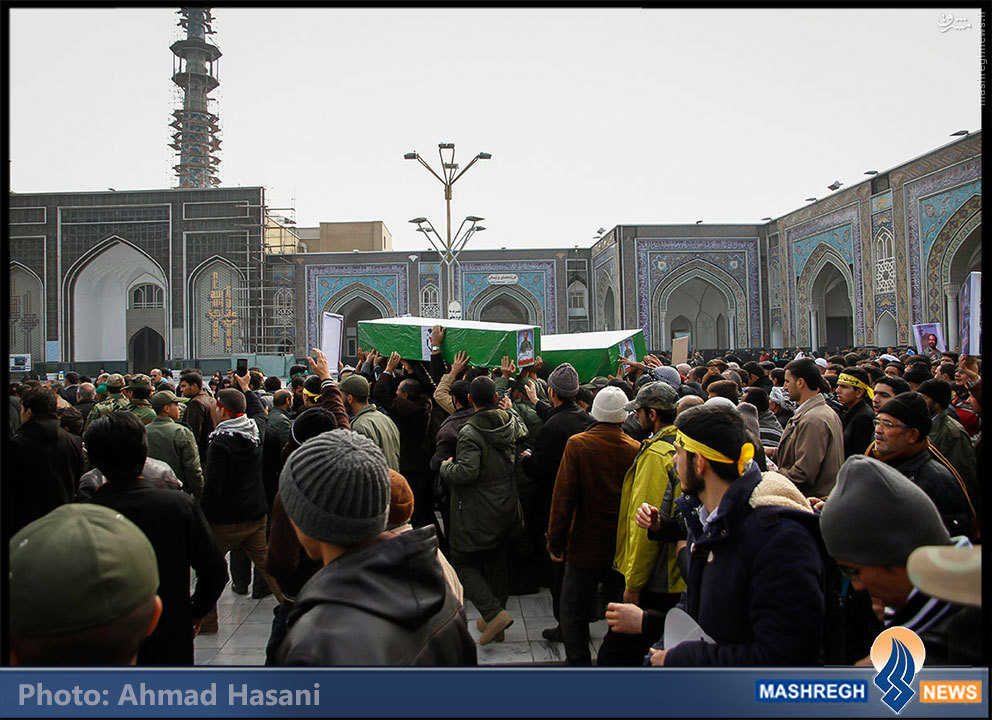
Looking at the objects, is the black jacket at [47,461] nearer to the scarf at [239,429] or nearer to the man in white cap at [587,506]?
the scarf at [239,429]

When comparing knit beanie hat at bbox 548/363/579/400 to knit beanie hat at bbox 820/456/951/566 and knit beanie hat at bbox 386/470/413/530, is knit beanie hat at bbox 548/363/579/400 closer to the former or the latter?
knit beanie hat at bbox 386/470/413/530

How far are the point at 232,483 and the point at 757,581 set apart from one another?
2.96 metres

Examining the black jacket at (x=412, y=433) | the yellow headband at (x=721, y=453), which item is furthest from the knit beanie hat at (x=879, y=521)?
the black jacket at (x=412, y=433)

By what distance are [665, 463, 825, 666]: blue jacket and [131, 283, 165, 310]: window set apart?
2830 cm

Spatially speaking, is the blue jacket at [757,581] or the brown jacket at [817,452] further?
the brown jacket at [817,452]

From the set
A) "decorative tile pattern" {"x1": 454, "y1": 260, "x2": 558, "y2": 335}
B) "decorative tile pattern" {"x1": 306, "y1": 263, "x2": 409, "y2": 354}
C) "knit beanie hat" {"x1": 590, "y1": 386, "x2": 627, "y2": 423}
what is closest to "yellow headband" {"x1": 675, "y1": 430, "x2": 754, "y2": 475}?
"knit beanie hat" {"x1": 590, "y1": 386, "x2": 627, "y2": 423}

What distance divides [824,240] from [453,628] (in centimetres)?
2060

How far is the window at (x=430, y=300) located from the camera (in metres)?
25.2

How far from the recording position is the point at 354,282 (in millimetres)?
25297

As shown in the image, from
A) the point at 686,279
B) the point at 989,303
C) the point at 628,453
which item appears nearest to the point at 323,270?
the point at 686,279

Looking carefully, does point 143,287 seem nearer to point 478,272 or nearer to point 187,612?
point 478,272

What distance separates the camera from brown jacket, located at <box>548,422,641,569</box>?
3.08 metres

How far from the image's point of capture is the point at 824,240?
1939 cm

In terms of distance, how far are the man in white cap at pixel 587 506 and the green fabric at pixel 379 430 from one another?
1.08 m
